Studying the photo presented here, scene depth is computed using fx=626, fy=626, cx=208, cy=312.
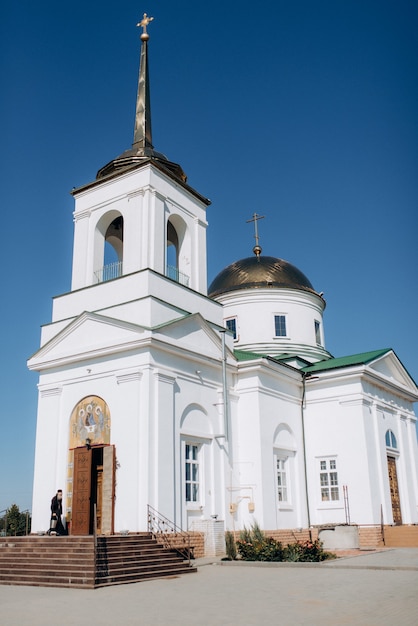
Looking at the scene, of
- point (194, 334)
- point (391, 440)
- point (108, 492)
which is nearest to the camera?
point (108, 492)

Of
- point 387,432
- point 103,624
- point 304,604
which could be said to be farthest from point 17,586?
point 387,432

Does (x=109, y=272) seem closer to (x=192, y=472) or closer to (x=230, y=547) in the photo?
(x=192, y=472)

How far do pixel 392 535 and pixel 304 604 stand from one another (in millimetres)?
14234

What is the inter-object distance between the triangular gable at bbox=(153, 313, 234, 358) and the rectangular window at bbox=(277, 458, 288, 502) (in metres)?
4.49

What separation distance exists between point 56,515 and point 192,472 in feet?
13.7

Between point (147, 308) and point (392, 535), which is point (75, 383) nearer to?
point (147, 308)

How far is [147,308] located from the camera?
19016 mm

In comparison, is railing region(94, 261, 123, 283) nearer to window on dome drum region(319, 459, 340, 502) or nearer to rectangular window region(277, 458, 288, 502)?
rectangular window region(277, 458, 288, 502)

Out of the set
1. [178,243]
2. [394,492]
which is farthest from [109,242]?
[394,492]

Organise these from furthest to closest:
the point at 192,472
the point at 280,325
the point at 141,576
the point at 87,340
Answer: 1. the point at 280,325
2. the point at 87,340
3. the point at 192,472
4. the point at 141,576

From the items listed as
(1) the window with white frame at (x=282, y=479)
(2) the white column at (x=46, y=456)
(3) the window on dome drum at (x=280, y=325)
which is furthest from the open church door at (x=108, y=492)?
(3) the window on dome drum at (x=280, y=325)

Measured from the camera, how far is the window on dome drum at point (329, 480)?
2327 cm

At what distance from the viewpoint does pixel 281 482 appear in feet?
74.0

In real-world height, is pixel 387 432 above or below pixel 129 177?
below
